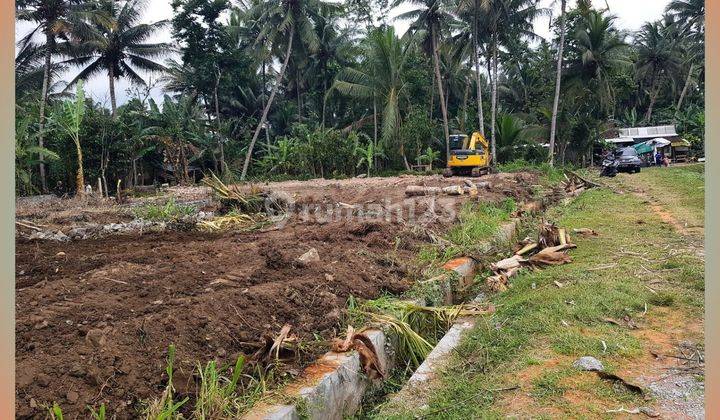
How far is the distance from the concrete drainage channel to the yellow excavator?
49.8 ft

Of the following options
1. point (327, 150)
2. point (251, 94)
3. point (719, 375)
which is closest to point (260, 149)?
point (251, 94)

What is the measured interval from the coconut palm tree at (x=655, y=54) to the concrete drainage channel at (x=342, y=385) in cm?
4127

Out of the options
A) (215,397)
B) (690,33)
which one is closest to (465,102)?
(690,33)

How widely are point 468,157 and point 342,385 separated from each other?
1638 cm

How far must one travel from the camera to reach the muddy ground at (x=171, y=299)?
9.55ft

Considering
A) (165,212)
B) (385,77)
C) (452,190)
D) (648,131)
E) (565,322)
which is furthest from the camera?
(648,131)

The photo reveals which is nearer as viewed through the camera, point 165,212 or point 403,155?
point 165,212

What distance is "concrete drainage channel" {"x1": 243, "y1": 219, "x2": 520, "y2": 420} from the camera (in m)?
3.02

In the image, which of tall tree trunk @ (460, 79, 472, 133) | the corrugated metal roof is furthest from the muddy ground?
the corrugated metal roof

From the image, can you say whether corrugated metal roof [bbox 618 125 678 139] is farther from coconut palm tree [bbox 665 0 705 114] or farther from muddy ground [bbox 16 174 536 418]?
muddy ground [bbox 16 174 536 418]

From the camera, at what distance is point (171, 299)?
14.0 feet

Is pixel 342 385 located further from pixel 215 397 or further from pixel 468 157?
pixel 468 157

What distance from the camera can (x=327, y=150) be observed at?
27062 millimetres

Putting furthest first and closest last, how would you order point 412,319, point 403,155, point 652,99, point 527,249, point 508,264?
point 652,99 < point 403,155 < point 527,249 < point 508,264 < point 412,319
